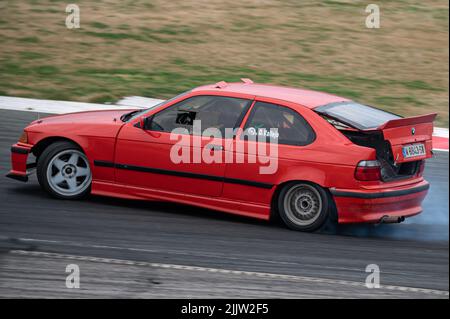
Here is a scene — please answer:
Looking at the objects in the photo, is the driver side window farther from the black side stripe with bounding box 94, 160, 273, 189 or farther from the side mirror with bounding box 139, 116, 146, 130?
the black side stripe with bounding box 94, 160, 273, 189

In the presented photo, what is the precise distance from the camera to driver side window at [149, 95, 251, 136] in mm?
8203

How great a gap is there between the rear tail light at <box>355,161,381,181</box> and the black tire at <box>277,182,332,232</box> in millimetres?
366

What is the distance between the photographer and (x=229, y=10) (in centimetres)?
2136

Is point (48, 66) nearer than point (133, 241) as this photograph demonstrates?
No

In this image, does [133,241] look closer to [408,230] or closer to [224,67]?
[408,230]

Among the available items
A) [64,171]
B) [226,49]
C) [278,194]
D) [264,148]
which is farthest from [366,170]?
[226,49]

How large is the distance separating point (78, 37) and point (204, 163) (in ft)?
38.4

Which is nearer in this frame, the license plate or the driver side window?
the license plate

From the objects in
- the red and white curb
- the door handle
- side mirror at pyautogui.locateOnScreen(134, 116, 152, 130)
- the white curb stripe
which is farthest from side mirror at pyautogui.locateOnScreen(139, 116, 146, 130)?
the red and white curb

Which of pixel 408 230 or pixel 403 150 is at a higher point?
pixel 403 150

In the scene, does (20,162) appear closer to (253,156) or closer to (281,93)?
(253,156)

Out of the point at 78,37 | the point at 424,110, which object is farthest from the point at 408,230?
the point at 78,37

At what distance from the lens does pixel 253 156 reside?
7980mm
